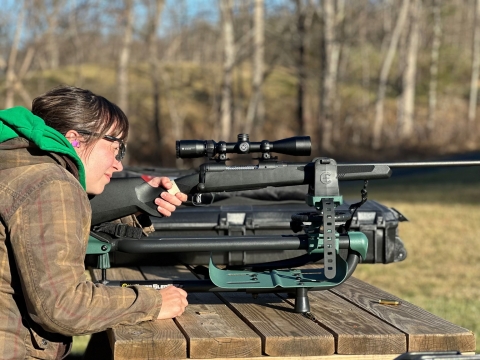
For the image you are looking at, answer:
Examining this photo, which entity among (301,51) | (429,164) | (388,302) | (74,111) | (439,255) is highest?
(301,51)

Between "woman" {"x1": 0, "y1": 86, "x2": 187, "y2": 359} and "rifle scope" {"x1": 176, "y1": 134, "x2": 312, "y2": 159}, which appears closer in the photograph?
"woman" {"x1": 0, "y1": 86, "x2": 187, "y2": 359}

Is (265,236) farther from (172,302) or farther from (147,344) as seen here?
(147,344)

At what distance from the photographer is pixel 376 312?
9.97ft

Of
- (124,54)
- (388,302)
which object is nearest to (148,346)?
(388,302)

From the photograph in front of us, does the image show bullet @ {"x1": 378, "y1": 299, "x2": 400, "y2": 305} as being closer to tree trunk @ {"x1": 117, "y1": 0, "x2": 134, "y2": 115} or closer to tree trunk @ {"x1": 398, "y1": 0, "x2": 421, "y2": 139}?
tree trunk @ {"x1": 117, "y1": 0, "x2": 134, "y2": 115}

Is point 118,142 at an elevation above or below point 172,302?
above

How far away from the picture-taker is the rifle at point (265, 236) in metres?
3.03

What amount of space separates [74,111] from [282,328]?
3.56 ft

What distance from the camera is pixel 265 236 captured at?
321cm

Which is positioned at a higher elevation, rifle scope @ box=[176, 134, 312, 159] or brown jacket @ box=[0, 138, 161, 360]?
rifle scope @ box=[176, 134, 312, 159]

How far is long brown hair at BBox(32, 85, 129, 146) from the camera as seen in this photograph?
2.76 metres

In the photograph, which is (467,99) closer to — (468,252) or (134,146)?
(134,146)

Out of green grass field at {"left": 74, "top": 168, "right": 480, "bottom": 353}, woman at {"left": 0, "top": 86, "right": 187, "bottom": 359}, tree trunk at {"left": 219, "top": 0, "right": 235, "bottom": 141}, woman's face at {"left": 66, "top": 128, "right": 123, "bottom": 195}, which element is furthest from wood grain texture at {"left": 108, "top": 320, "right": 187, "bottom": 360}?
tree trunk at {"left": 219, "top": 0, "right": 235, "bottom": 141}

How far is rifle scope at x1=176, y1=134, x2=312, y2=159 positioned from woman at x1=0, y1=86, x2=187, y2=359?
385 mm
